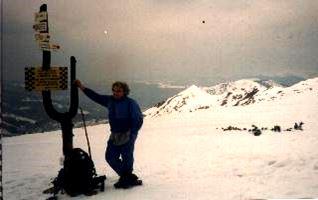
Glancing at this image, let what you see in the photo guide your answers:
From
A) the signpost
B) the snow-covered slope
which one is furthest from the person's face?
the snow-covered slope

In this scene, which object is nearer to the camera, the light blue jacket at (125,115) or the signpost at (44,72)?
the signpost at (44,72)

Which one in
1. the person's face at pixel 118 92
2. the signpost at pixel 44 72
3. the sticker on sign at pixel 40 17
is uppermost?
the sticker on sign at pixel 40 17

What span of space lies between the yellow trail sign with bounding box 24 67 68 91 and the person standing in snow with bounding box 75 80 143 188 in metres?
1.08

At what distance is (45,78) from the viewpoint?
8898 mm

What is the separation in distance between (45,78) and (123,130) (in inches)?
76.6

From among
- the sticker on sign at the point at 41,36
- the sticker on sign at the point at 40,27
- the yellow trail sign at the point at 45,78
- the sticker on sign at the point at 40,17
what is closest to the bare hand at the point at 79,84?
the yellow trail sign at the point at 45,78

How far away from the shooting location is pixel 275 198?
7574mm

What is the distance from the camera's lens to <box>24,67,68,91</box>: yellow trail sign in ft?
28.9

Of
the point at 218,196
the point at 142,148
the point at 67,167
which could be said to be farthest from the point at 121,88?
the point at 142,148

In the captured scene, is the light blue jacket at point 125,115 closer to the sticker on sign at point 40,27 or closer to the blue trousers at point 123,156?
the blue trousers at point 123,156

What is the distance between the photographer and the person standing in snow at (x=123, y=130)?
9.02 metres

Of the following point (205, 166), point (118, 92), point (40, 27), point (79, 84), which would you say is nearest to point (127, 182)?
point (118, 92)

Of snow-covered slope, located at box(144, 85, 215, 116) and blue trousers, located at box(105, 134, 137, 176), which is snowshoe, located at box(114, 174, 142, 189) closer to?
blue trousers, located at box(105, 134, 137, 176)

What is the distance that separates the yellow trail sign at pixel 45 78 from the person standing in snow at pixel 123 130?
1.08 metres
